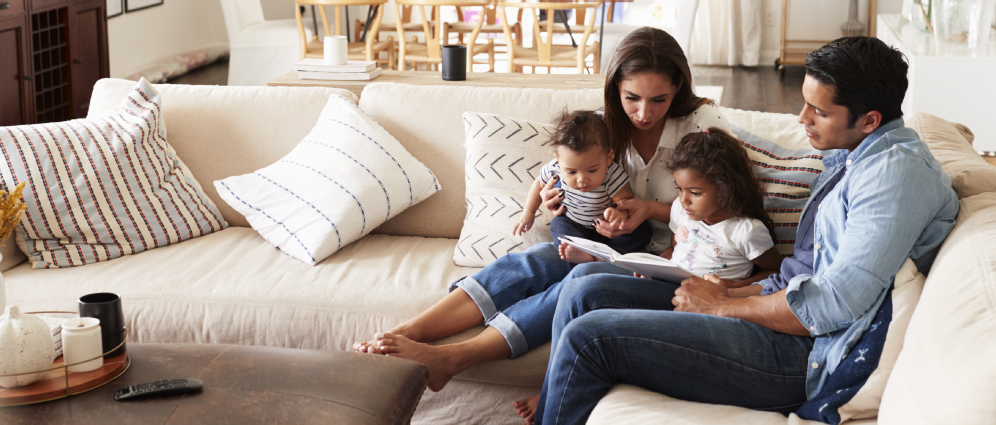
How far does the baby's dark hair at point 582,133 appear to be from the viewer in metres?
1.88

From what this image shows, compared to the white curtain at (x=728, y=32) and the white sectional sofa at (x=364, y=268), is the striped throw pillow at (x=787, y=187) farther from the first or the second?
the white curtain at (x=728, y=32)

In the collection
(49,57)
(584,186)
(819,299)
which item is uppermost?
(49,57)

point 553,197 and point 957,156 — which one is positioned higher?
point 957,156

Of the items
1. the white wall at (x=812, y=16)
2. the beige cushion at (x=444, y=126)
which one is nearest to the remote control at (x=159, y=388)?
the beige cushion at (x=444, y=126)

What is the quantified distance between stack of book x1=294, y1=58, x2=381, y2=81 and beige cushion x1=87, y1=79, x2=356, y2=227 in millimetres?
524

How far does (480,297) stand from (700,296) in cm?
52

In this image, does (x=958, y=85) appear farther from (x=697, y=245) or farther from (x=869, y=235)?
(x=869, y=235)

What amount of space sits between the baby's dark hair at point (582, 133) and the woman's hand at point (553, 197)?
11 cm

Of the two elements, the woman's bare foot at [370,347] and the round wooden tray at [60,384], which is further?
the woman's bare foot at [370,347]

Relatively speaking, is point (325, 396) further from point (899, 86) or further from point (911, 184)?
point (899, 86)

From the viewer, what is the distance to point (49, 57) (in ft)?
14.7

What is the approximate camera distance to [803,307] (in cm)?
137

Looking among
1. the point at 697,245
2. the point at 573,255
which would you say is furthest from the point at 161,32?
the point at 697,245

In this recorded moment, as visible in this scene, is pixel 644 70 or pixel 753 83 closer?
pixel 644 70
